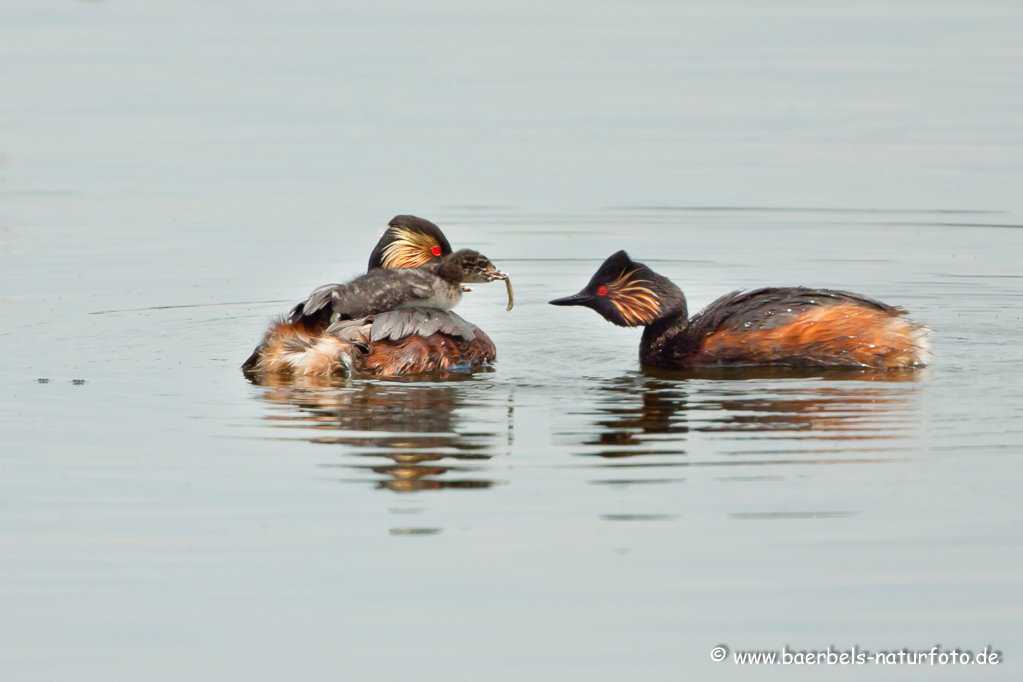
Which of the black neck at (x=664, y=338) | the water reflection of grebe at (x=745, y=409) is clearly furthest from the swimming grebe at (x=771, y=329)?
the water reflection of grebe at (x=745, y=409)

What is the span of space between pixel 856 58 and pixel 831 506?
16.4m

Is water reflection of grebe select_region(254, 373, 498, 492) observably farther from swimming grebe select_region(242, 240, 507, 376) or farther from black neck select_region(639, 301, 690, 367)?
black neck select_region(639, 301, 690, 367)

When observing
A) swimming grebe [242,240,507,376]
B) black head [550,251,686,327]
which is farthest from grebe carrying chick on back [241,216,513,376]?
black head [550,251,686,327]

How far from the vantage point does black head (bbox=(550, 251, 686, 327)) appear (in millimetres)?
9500

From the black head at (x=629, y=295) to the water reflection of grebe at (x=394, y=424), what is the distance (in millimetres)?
1077

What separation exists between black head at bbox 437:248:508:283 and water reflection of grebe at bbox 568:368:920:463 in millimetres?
1151

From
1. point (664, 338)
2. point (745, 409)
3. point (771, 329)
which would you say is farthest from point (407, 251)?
point (745, 409)

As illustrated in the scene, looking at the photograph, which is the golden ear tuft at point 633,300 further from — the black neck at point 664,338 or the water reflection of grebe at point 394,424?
the water reflection of grebe at point 394,424

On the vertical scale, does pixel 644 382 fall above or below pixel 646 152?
below

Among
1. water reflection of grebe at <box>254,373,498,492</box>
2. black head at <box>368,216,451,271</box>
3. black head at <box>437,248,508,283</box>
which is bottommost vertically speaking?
water reflection of grebe at <box>254,373,498,492</box>

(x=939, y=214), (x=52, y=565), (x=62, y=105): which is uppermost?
(x=62, y=105)

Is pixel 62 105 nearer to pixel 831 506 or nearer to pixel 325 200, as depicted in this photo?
pixel 325 200

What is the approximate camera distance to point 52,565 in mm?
5758

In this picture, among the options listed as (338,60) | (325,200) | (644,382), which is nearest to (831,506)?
(644,382)
